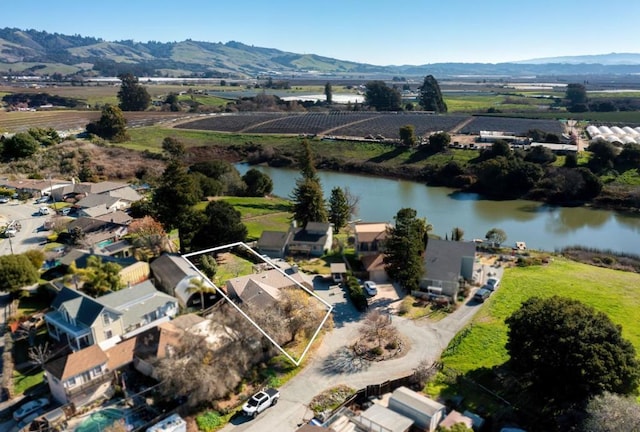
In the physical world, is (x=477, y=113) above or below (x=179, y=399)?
above

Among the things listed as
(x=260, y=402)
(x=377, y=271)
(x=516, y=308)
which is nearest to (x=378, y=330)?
(x=260, y=402)

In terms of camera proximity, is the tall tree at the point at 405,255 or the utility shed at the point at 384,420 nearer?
the utility shed at the point at 384,420

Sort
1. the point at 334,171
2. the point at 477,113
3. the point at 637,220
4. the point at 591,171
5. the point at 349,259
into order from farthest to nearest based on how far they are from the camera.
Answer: the point at 477,113 < the point at 334,171 < the point at 591,171 < the point at 637,220 < the point at 349,259

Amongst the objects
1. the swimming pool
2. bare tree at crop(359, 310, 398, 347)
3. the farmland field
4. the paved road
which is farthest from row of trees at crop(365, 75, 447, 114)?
the swimming pool

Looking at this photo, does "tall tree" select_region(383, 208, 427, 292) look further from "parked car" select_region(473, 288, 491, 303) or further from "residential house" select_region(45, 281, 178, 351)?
"residential house" select_region(45, 281, 178, 351)

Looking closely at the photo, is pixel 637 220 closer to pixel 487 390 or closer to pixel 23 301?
pixel 487 390

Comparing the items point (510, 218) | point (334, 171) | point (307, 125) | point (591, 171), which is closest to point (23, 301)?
point (510, 218)

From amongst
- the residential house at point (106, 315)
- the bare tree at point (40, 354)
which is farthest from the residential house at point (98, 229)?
the bare tree at point (40, 354)

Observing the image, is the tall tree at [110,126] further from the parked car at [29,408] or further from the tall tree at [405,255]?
the parked car at [29,408]
